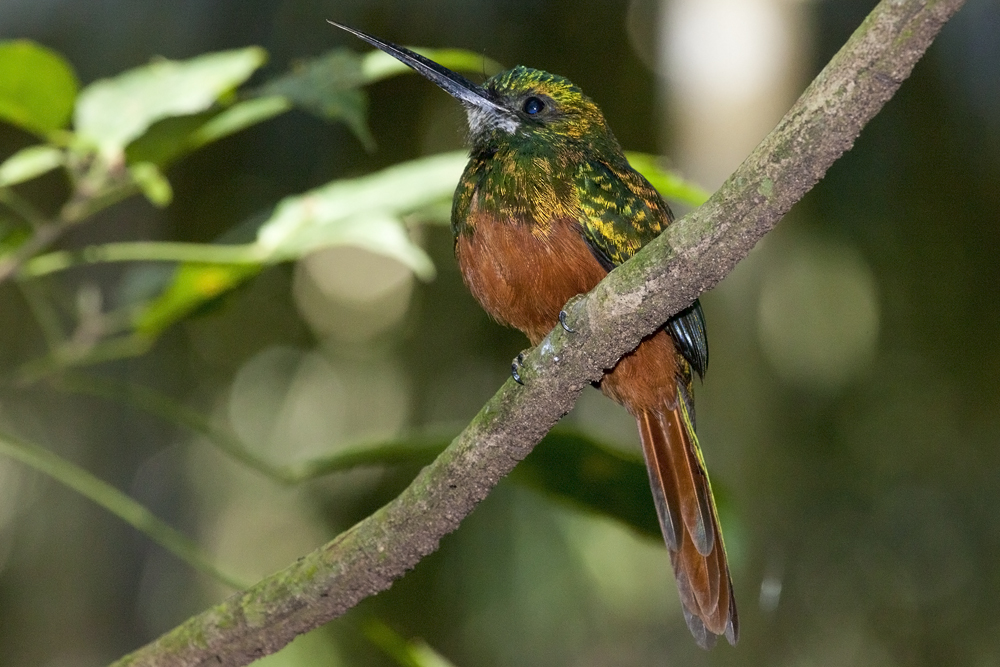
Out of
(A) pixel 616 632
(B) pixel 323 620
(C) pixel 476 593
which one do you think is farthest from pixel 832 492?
(B) pixel 323 620

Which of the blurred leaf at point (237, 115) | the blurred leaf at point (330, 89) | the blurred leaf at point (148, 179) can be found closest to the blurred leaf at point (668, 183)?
the blurred leaf at point (330, 89)

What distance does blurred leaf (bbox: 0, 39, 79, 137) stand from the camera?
1410mm

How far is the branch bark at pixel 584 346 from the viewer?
2.93 ft

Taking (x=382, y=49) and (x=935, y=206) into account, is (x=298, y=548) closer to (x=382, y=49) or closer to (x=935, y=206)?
(x=935, y=206)

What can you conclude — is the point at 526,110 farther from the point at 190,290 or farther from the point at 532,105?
the point at 190,290

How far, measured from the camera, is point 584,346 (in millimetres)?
1150

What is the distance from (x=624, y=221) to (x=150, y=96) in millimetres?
788

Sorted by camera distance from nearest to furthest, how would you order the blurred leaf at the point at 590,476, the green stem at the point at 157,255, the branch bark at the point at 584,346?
the branch bark at the point at 584,346 → the green stem at the point at 157,255 → the blurred leaf at the point at 590,476

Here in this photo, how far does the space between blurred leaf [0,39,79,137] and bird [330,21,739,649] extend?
1.37 feet

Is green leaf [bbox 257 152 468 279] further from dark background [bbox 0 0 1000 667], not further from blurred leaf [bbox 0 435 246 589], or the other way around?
dark background [bbox 0 0 1000 667]

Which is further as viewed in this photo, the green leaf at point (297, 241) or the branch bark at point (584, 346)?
the green leaf at point (297, 241)

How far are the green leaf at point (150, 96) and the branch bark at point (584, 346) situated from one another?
0.67m

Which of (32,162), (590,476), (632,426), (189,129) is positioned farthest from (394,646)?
(632,426)

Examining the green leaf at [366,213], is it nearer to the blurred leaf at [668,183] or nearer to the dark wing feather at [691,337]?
the blurred leaf at [668,183]
